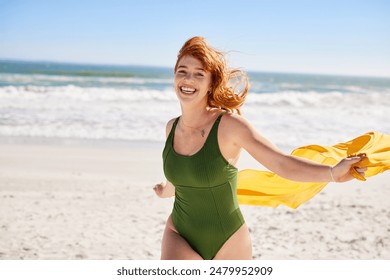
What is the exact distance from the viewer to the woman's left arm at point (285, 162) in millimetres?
2189

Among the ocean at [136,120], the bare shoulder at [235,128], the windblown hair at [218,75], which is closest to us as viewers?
the bare shoulder at [235,128]

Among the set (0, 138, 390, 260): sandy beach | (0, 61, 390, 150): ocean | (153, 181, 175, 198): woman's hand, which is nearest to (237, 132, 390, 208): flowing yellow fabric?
(153, 181, 175, 198): woman's hand

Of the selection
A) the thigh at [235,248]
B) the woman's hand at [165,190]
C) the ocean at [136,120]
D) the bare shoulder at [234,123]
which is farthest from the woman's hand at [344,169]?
the ocean at [136,120]

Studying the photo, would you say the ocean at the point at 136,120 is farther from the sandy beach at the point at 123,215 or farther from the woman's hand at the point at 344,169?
the woman's hand at the point at 344,169

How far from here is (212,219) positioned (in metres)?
2.66

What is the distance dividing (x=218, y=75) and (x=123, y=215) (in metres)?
3.70

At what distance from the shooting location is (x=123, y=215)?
5.94 m

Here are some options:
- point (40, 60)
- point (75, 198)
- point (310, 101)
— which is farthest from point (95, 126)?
point (40, 60)

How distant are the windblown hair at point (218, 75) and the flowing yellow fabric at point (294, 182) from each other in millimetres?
810

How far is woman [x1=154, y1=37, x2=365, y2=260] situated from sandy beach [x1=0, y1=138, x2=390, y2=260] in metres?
2.21

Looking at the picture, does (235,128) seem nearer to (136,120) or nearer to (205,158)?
(205,158)

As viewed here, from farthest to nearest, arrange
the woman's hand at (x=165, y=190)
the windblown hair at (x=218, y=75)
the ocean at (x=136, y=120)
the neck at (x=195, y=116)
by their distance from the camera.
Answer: the ocean at (x=136, y=120) → the woman's hand at (x=165, y=190) → the neck at (x=195, y=116) → the windblown hair at (x=218, y=75)

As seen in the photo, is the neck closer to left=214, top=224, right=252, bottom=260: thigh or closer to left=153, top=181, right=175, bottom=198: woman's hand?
left=153, top=181, right=175, bottom=198: woman's hand

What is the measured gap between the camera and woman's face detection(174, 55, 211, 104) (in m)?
2.59
